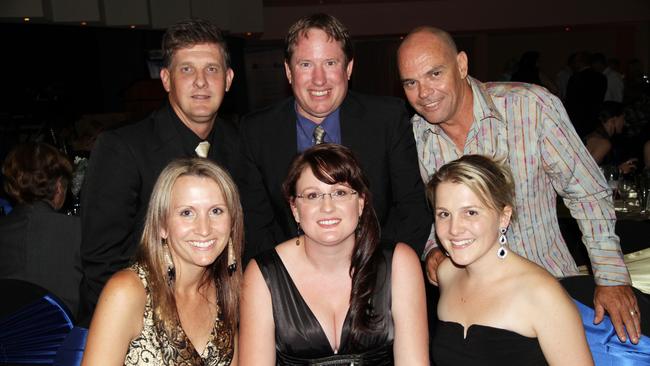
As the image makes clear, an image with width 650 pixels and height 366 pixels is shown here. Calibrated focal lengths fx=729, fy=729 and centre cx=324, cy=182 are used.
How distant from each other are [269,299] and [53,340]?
85 centimetres

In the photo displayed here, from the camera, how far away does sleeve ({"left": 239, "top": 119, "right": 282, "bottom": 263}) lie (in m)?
2.79

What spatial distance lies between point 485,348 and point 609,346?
1.28ft

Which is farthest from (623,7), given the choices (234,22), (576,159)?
→ (576,159)

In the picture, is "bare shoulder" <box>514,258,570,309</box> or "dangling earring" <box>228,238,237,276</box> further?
"dangling earring" <box>228,238,237,276</box>

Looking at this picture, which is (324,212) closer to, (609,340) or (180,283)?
(180,283)

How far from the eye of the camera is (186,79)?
2641mm

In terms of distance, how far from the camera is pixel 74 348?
226cm

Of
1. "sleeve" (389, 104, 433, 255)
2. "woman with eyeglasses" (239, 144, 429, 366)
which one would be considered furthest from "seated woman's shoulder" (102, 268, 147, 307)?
"sleeve" (389, 104, 433, 255)

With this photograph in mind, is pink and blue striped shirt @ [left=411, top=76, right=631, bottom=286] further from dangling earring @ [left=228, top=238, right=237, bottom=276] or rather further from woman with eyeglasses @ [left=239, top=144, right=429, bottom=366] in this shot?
dangling earring @ [left=228, top=238, right=237, bottom=276]

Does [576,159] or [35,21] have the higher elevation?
[35,21]

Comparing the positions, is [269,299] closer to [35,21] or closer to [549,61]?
[35,21]

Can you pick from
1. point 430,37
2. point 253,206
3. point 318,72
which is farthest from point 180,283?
point 430,37

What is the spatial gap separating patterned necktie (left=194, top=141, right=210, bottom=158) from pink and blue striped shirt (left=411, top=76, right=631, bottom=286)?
810 mm

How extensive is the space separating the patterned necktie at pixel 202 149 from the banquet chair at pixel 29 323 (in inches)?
28.2
